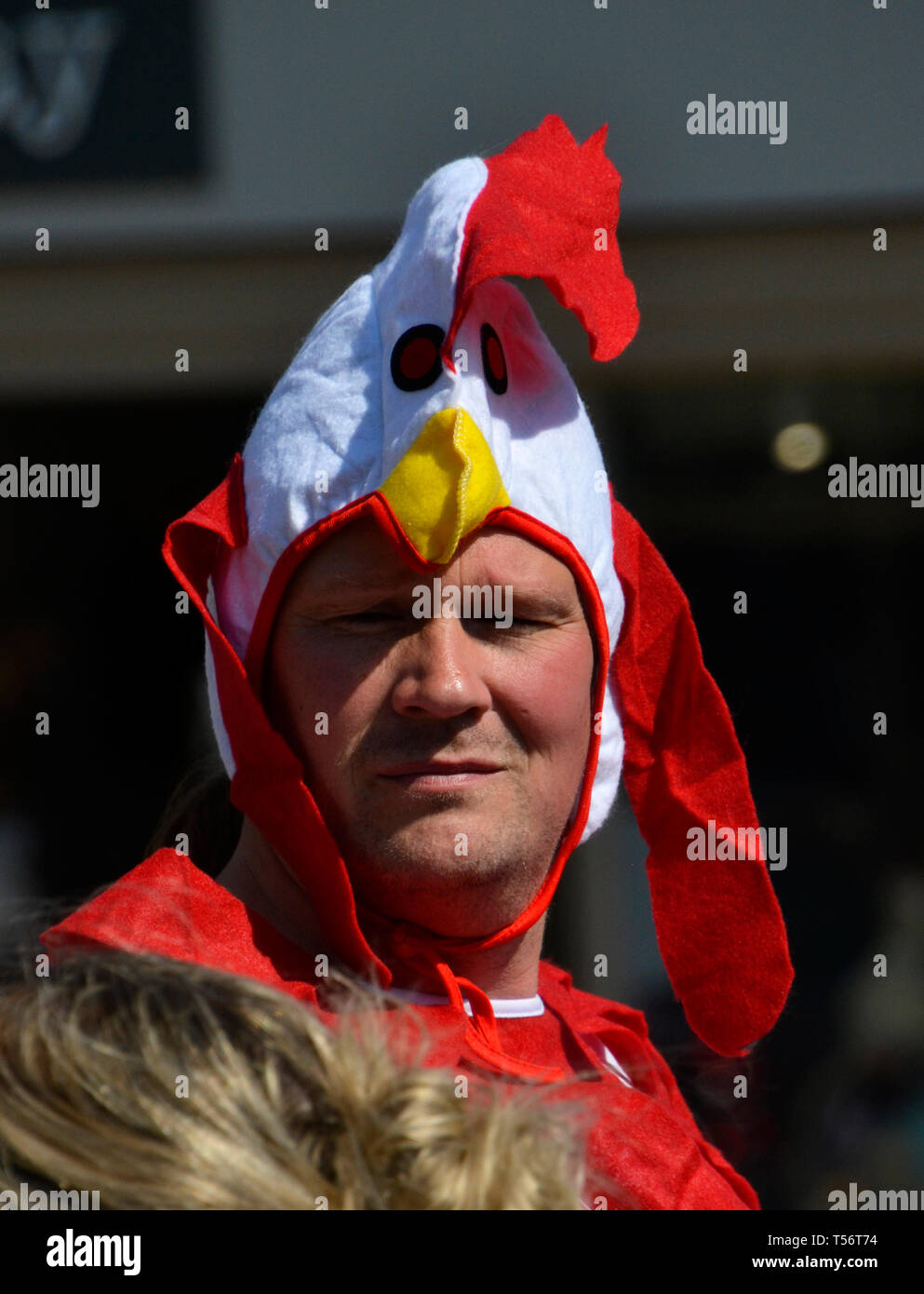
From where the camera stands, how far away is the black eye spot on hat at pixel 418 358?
4.87ft

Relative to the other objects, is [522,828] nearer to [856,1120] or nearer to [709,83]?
[856,1120]

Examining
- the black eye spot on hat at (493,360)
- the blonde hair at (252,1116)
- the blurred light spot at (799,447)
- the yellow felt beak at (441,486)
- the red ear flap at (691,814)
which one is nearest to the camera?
the blonde hair at (252,1116)

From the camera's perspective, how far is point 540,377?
1630mm

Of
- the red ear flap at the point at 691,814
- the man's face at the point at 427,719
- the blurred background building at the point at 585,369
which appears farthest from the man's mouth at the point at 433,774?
the blurred background building at the point at 585,369

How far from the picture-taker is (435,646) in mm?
1452

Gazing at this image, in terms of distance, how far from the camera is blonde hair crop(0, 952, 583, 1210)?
0.88m

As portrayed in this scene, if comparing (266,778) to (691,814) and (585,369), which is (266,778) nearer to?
(691,814)

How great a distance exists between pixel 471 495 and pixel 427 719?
0.23 m

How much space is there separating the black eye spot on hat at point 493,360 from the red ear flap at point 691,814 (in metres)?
0.31

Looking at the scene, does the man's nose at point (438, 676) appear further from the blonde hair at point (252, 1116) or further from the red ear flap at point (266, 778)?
the blonde hair at point (252, 1116)

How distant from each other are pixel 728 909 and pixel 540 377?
0.72 m

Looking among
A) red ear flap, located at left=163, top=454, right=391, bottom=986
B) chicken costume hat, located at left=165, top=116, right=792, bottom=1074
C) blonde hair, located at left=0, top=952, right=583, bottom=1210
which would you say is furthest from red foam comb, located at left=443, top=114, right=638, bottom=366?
blonde hair, located at left=0, top=952, right=583, bottom=1210

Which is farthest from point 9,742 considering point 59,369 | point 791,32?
point 791,32

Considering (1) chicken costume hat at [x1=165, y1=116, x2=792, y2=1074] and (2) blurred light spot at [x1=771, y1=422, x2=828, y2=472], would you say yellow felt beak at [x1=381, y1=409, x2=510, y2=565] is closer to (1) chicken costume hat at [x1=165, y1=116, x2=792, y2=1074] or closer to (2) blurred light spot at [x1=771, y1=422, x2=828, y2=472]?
(1) chicken costume hat at [x1=165, y1=116, x2=792, y2=1074]
